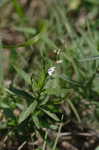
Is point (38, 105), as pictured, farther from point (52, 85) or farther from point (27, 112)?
point (52, 85)

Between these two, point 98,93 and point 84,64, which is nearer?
point 98,93

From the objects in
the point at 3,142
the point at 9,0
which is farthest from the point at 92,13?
the point at 3,142

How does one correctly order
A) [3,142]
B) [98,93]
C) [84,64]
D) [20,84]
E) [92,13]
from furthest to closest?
1. [92,13]
2. [20,84]
3. [84,64]
4. [98,93]
5. [3,142]

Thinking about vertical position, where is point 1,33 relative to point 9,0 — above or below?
below

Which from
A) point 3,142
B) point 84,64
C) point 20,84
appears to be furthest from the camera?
point 20,84

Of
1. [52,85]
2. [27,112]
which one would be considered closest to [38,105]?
[27,112]

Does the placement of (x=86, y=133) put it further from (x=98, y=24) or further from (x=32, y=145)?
(x=98, y=24)

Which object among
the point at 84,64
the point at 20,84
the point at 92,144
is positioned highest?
the point at 84,64

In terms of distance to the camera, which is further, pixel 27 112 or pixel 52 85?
pixel 52 85
